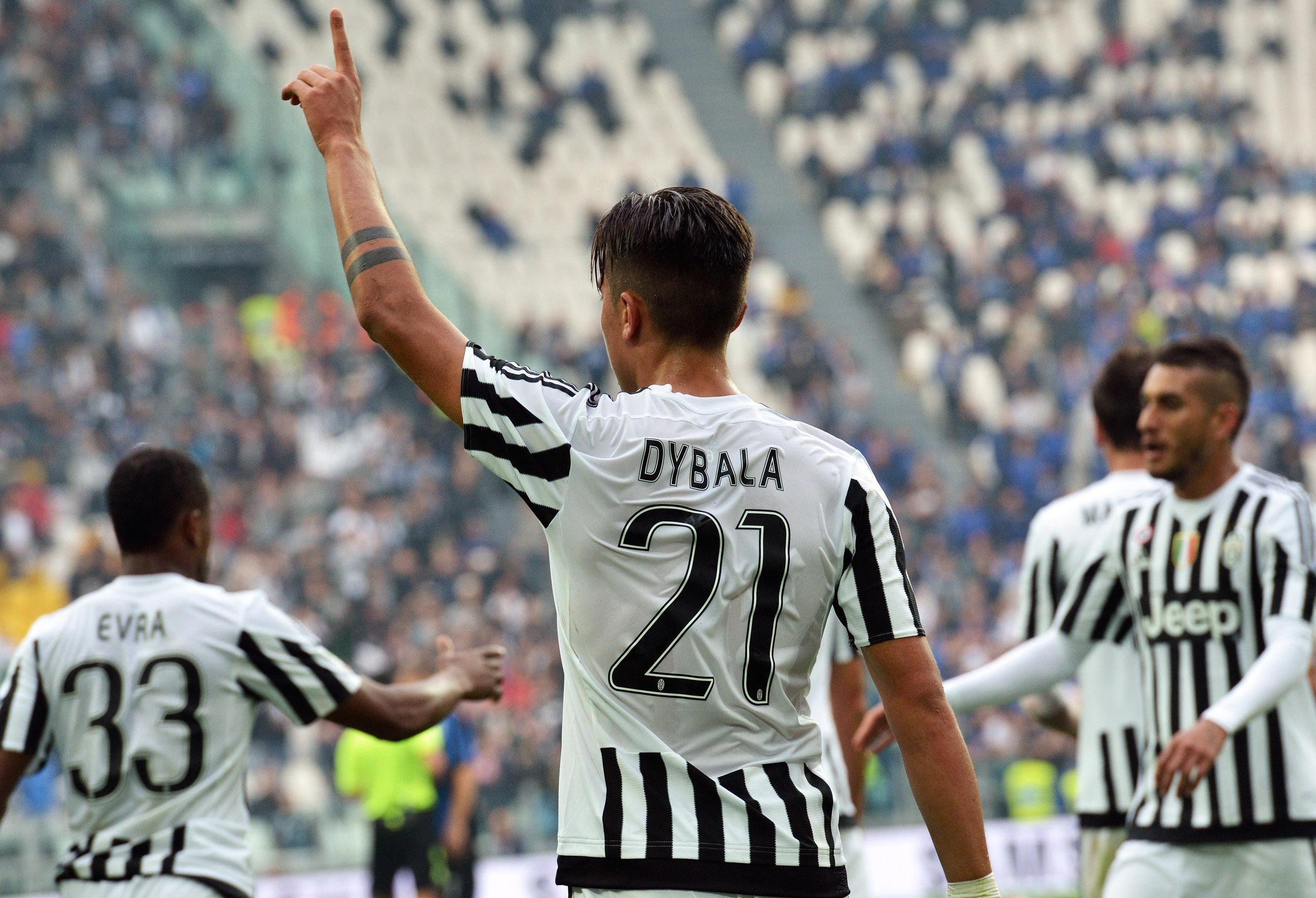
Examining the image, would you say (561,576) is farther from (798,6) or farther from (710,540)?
(798,6)

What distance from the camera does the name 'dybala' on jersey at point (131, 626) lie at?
4.04 metres

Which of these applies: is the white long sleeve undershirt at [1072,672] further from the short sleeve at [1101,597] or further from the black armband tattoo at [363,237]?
the black armband tattoo at [363,237]

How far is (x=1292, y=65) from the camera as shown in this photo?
89.8 feet

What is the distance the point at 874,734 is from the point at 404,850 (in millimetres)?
5803

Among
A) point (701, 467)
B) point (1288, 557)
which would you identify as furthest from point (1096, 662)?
point (701, 467)

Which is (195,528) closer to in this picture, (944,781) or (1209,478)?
(944,781)

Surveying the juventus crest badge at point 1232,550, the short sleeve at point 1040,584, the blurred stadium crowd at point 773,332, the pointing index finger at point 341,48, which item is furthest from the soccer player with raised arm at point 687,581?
the blurred stadium crowd at point 773,332

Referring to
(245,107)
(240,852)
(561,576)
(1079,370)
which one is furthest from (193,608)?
(245,107)

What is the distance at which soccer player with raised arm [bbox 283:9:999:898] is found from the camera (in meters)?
2.56

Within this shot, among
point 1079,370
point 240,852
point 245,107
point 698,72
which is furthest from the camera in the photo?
point 698,72

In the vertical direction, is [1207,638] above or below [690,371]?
below

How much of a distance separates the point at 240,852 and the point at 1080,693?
9.97ft

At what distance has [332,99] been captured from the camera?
2.82 meters

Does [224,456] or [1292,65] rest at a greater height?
[1292,65]
